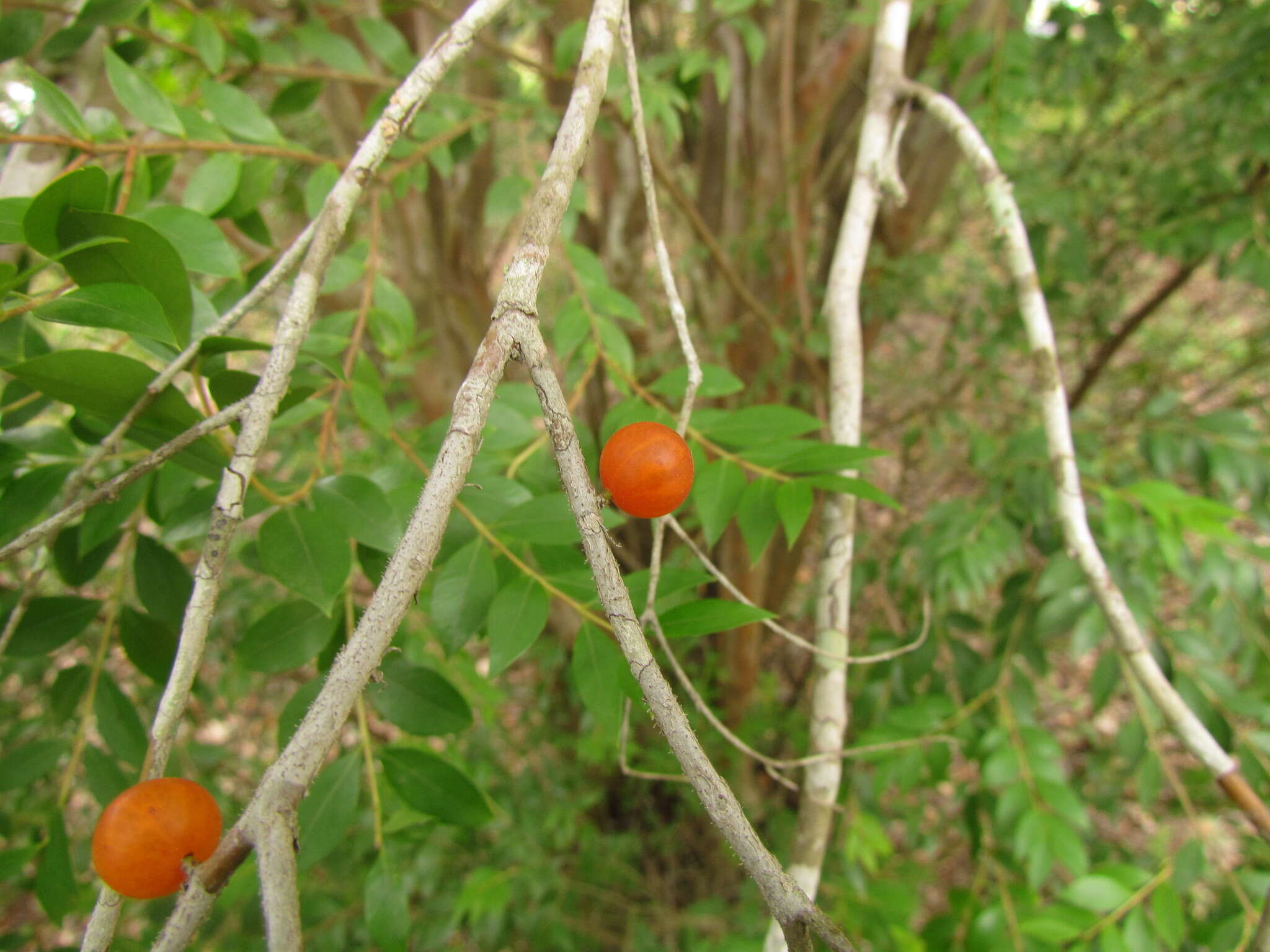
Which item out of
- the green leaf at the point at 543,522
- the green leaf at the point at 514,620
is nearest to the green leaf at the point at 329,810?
the green leaf at the point at 514,620

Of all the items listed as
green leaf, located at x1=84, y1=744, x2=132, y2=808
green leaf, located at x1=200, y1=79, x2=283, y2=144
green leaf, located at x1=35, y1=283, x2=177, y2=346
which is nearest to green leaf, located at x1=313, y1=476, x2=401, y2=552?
green leaf, located at x1=35, y1=283, x2=177, y2=346

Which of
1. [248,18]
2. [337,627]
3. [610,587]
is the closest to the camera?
[610,587]

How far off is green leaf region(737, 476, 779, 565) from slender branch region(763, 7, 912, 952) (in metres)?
0.15

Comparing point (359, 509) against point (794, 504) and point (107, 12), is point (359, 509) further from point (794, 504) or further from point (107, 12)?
point (107, 12)

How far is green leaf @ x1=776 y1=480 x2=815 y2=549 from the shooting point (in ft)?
2.49

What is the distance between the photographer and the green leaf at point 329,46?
1278 mm

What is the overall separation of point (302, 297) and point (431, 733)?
18.0 inches

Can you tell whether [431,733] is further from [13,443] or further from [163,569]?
[13,443]

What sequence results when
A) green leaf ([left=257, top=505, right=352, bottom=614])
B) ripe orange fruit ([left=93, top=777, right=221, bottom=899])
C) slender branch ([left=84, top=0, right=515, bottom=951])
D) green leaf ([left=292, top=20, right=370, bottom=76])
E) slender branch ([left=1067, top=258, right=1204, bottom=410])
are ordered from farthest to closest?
1. slender branch ([left=1067, top=258, right=1204, bottom=410])
2. green leaf ([left=292, top=20, right=370, bottom=76])
3. green leaf ([left=257, top=505, right=352, bottom=614])
4. ripe orange fruit ([left=93, top=777, right=221, bottom=899])
5. slender branch ([left=84, top=0, right=515, bottom=951])

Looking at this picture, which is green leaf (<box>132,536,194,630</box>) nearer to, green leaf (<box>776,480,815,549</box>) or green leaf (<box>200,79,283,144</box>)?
green leaf (<box>200,79,283,144</box>)

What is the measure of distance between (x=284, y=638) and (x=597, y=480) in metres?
0.69

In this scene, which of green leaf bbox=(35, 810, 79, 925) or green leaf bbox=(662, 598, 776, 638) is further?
green leaf bbox=(35, 810, 79, 925)

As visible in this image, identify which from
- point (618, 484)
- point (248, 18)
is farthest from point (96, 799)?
point (248, 18)

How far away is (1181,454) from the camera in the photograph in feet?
4.73
